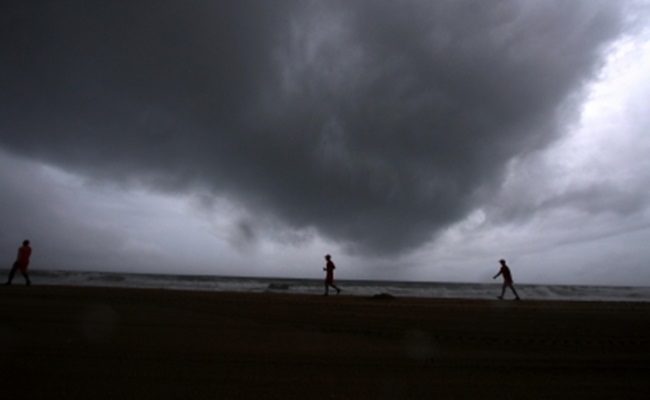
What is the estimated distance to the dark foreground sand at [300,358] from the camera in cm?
367

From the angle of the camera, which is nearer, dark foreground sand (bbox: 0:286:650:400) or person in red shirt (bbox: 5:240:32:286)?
dark foreground sand (bbox: 0:286:650:400)

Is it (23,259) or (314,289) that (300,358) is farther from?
(314,289)

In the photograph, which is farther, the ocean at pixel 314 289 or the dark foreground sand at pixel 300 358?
the ocean at pixel 314 289

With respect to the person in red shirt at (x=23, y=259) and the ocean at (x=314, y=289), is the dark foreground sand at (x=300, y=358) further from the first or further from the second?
the ocean at (x=314, y=289)

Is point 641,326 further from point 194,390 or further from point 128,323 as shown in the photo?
point 128,323

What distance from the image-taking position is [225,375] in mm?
4008

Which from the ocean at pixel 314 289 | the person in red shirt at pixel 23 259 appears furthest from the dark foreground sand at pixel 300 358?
the ocean at pixel 314 289

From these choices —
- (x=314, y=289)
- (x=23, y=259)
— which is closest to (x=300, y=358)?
(x=23, y=259)

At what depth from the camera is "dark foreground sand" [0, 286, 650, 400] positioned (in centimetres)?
367

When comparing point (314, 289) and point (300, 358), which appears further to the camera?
point (314, 289)

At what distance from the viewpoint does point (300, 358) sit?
485 centimetres

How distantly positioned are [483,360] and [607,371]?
1.46 meters

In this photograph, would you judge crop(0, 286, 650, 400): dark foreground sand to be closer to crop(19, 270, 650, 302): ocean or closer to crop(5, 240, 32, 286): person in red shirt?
crop(5, 240, 32, 286): person in red shirt

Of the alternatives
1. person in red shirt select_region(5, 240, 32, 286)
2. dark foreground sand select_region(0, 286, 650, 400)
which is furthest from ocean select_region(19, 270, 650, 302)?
dark foreground sand select_region(0, 286, 650, 400)
